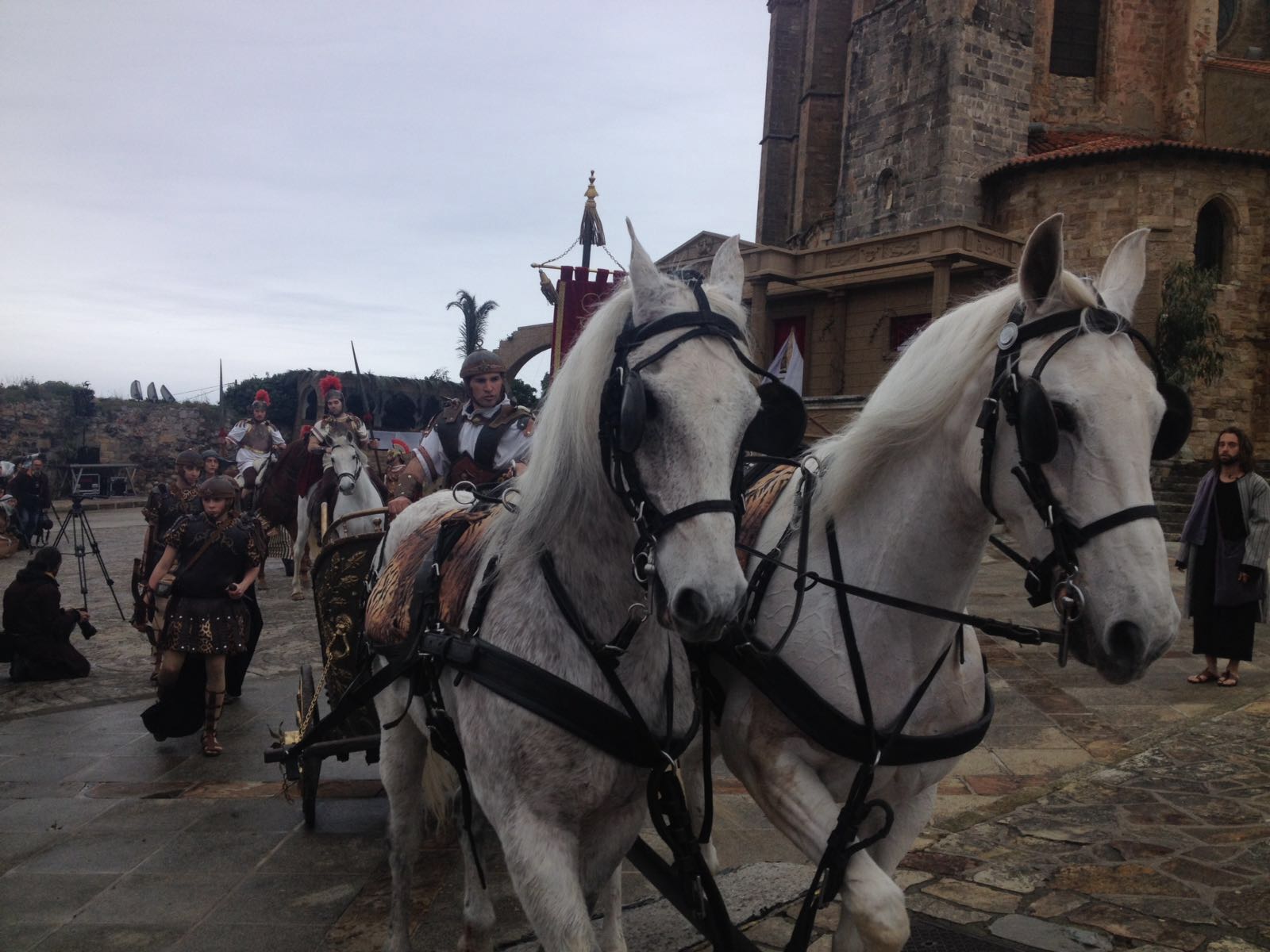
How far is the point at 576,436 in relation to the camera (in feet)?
6.80

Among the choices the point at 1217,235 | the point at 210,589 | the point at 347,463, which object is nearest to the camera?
the point at 210,589

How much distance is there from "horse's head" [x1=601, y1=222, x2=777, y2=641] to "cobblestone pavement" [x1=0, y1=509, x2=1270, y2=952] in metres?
2.17

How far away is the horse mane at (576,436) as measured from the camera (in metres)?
2.06

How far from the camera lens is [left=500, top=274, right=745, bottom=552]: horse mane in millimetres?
2057

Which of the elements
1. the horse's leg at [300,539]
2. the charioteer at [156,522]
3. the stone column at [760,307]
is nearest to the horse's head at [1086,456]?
the charioteer at [156,522]

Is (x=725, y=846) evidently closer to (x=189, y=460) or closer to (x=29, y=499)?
(x=189, y=460)

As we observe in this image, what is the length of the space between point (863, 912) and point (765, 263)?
76.6 feet

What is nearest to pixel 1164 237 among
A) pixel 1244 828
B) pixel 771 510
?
pixel 1244 828

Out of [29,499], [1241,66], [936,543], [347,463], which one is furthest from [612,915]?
[1241,66]

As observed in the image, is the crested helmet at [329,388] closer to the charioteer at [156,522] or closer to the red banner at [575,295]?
the charioteer at [156,522]

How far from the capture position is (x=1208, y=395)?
21.8 m

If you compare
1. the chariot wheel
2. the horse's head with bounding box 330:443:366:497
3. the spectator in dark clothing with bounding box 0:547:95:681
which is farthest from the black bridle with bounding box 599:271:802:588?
the horse's head with bounding box 330:443:366:497

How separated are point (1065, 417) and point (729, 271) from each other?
0.83 meters

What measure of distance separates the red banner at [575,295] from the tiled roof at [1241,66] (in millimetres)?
26316
